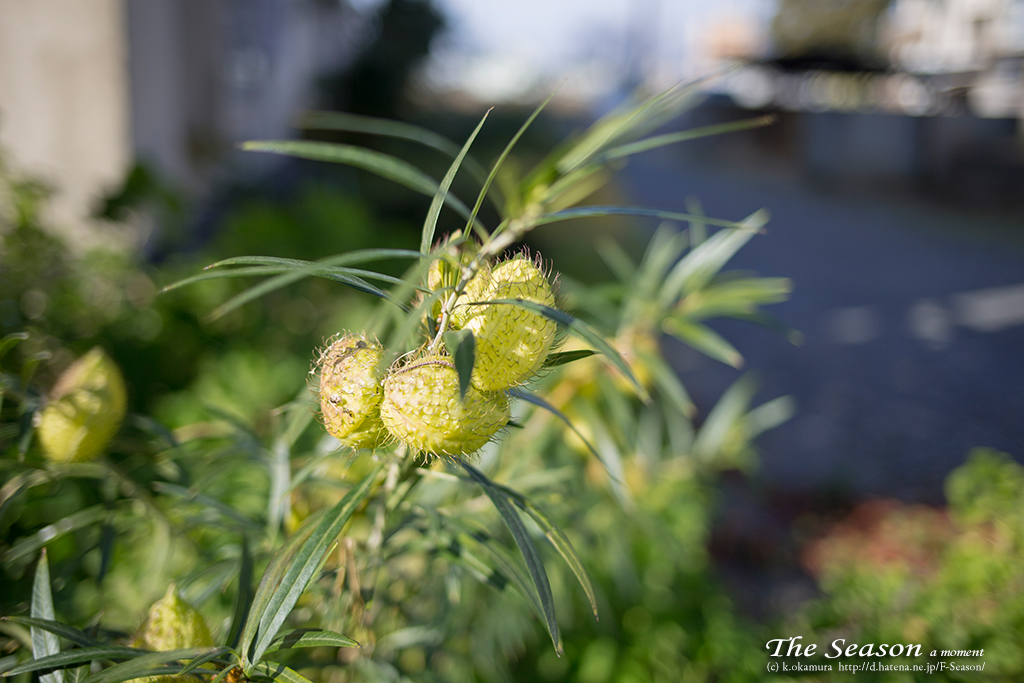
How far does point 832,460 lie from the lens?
11.2 feet

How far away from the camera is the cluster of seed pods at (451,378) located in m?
0.39

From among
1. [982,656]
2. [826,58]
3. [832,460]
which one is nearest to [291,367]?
[982,656]

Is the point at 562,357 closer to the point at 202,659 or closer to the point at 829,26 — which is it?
the point at 202,659

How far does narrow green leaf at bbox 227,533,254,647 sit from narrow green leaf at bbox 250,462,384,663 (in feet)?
0.34

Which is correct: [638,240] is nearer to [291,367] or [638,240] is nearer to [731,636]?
[291,367]

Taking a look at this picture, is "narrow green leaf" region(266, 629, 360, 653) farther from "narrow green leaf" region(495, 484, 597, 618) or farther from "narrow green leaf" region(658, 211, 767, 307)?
"narrow green leaf" region(658, 211, 767, 307)

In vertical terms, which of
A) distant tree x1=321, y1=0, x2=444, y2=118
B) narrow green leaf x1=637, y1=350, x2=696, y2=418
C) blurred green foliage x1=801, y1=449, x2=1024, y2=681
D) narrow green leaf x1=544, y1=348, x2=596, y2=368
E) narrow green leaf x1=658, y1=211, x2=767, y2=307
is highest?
distant tree x1=321, y1=0, x2=444, y2=118

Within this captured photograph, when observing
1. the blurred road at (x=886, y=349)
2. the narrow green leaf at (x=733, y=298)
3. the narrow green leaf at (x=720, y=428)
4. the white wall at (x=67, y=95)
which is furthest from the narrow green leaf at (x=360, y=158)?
the blurred road at (x=886, y=349)

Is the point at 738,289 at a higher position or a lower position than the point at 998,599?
higher

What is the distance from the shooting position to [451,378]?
396 millimetres

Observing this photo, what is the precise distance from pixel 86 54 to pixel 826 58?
43.3ft

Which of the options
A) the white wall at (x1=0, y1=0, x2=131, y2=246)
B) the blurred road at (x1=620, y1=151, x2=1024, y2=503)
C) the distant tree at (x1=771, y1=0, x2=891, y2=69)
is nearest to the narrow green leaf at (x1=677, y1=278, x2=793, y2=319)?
the blurred road at (x1=620, y1=151, x2=1024, y2=503)

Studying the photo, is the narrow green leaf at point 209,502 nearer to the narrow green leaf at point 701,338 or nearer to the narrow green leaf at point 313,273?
the narrow green leaf at point 313,273

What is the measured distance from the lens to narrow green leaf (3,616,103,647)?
17.4 inches
